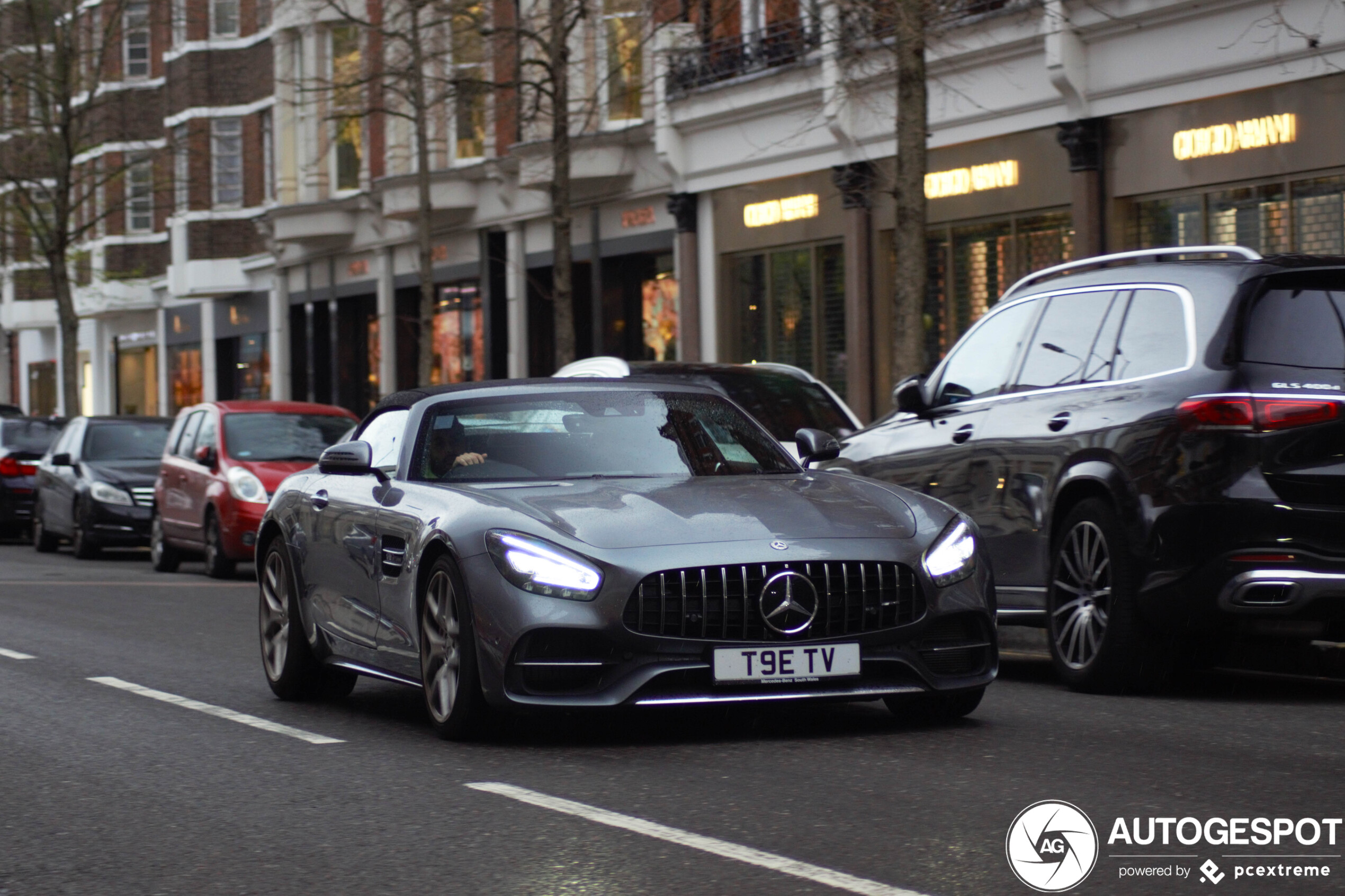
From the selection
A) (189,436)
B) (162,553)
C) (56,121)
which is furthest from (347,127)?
(162,553)

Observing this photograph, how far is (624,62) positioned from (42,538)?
9598mm

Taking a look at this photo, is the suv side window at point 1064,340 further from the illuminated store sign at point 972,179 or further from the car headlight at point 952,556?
the illuminated store sign at point 972,179

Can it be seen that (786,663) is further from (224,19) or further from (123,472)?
(224,19)

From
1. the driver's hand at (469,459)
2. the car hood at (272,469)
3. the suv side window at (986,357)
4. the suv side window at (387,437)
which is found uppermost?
the suv side window at (986,357)

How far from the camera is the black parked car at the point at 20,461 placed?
1125 inches

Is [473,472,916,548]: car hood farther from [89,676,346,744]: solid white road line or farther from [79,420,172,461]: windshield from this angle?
[79,420,172,461]: windshield

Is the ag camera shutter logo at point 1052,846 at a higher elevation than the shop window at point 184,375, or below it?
below

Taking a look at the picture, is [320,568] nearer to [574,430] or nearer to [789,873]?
[574,430]

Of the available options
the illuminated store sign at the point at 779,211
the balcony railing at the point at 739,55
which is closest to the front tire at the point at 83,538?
the illuminated store sign at the point at 779,211

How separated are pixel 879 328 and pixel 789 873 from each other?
826 inches

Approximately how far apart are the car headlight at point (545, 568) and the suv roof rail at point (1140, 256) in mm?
3262

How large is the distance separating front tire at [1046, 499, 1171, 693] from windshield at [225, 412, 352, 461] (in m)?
11.8

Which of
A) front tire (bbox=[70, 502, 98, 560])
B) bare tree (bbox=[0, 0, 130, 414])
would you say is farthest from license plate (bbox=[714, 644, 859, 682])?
bare tree (bbox=[0, 0, 130, 414])

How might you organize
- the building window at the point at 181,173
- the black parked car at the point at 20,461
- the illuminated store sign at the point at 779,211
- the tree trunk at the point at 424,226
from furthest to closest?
the building window at the point at 181,173
the black parked car at the point at 20,461
the illuminated store sign at the point at 779,211
the tree trunk at the point at 424,226
